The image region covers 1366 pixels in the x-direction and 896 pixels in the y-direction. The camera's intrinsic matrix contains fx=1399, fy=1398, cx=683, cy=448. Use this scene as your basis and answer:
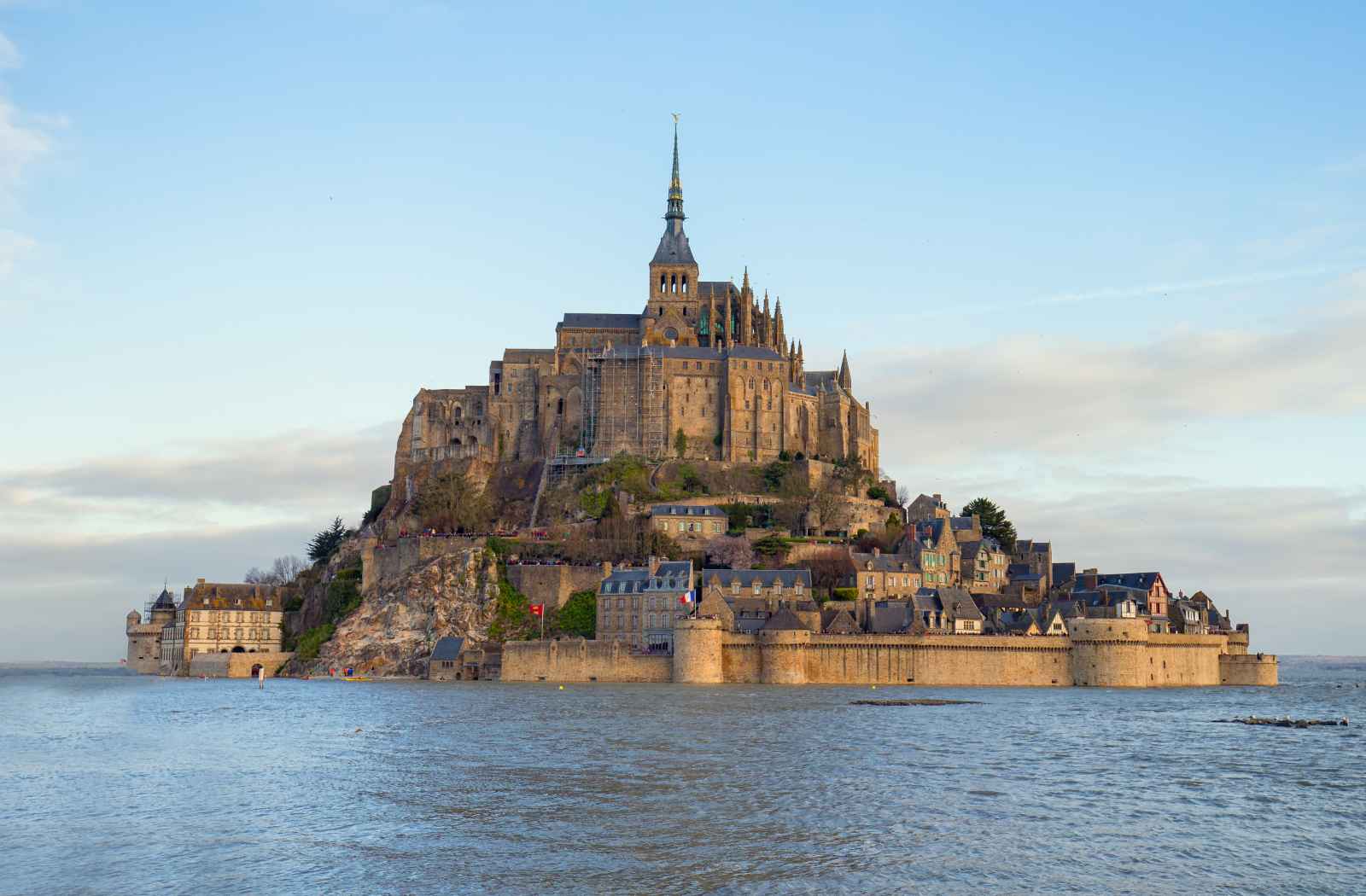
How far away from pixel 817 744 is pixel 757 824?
55.4 feet

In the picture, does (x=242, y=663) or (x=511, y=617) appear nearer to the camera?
(x=511, y=617)

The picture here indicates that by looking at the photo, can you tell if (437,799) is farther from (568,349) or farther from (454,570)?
(568,349)

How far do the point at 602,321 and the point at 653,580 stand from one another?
135 ft

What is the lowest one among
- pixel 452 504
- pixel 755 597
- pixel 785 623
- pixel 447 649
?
pixel 447 649

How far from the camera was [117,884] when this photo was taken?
1045 inches

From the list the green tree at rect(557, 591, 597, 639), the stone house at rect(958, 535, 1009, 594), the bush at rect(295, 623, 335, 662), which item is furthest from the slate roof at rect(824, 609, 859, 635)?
the bush at rect(295, 623, 335, 662)

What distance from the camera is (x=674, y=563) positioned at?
3551 inches

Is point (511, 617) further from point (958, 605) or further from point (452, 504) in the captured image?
point (958, 605)

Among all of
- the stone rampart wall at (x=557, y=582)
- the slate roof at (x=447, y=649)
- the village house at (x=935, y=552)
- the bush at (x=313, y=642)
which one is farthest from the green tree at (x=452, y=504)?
the village house at (x=935, y=552)

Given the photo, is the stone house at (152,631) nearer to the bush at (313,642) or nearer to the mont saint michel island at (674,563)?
the mont saint michel island at (674,563)

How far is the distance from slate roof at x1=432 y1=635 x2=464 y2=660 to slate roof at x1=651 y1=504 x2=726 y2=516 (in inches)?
713

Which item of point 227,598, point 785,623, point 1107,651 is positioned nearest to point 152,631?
point 227,598

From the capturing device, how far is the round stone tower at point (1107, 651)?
277ft

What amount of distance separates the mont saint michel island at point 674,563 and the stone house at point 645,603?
0.14m
